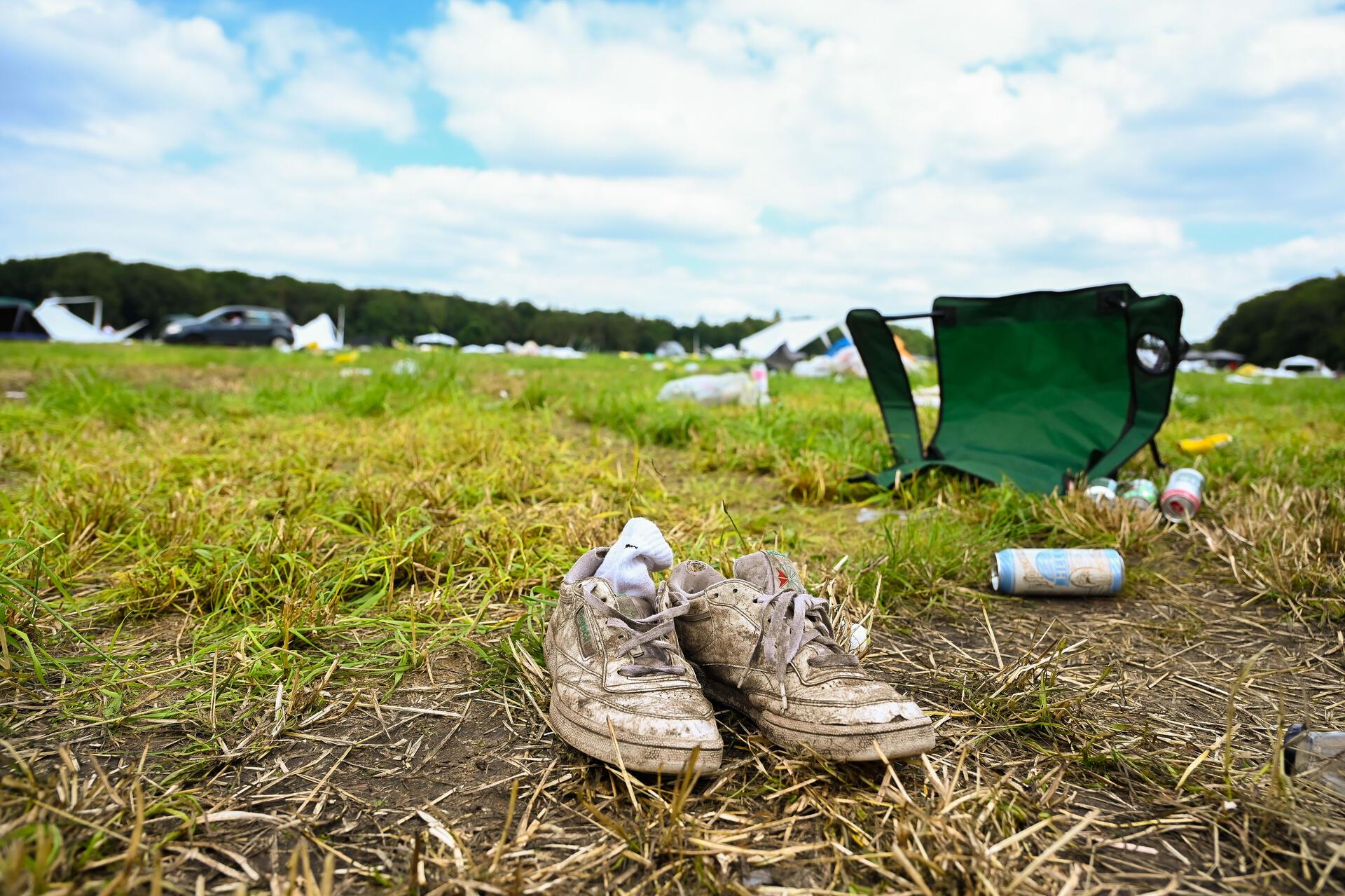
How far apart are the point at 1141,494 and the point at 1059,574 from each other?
94 centimetres

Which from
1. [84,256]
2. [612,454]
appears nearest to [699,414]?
[612,454]

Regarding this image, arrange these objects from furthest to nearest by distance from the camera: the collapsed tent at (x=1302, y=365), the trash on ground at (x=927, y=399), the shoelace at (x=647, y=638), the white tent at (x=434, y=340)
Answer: the collapsed tent at (x=1302, y=365)
the white tent at (x=434, y=340)
the trash on ground at (x=927, y=399)
the shoelace at (x=647, y=638)

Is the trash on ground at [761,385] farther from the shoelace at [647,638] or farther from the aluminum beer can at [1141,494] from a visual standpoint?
the shoelace at [647,638]

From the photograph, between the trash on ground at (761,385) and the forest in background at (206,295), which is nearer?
the trash on ground at (761,385)

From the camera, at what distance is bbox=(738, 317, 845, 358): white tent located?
19500 millimetres

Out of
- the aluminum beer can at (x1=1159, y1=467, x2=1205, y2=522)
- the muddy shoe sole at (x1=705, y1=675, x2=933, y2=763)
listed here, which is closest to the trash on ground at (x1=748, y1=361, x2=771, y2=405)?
the aluminum beer can at (x1=1159, y1=467, x2=1205, y2=522)

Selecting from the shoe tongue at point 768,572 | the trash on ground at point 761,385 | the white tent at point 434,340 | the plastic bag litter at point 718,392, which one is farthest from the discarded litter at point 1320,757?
the white tent at point 434,340

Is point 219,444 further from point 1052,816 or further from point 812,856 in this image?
point 1052,816

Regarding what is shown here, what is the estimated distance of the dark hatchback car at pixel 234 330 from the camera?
19.4m

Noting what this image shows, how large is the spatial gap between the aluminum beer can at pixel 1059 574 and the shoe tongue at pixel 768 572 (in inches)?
37.0

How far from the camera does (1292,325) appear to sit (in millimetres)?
50469

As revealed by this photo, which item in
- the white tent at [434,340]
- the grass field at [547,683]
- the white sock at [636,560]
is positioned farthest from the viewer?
the white tent at [434,340]

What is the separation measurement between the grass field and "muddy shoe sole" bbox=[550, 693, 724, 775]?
3 cm

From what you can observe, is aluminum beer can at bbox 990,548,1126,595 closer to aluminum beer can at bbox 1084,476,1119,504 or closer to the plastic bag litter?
aluminum beer can at bbox 1084,476,1119,504
